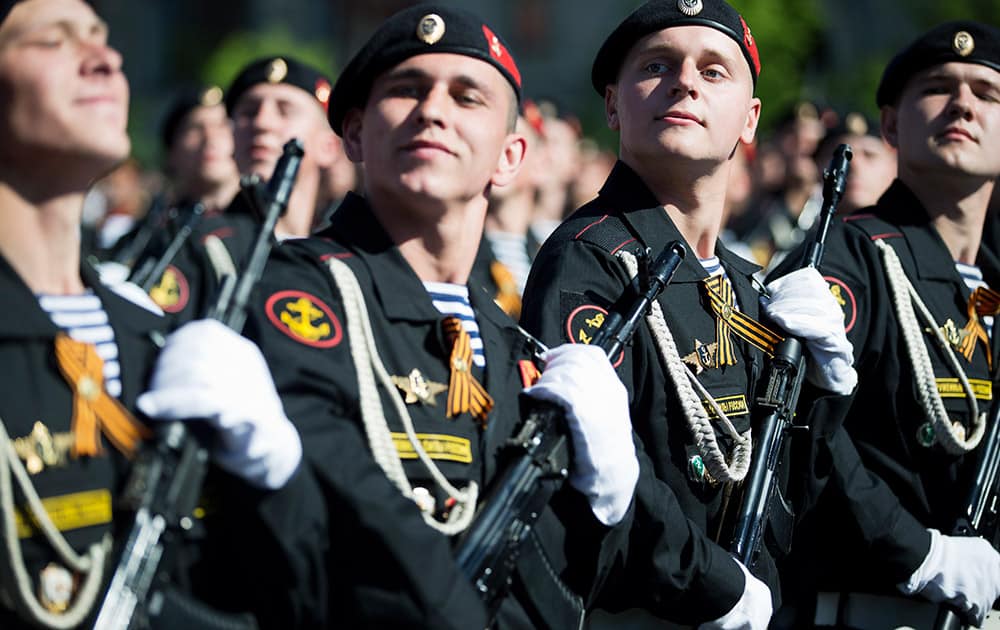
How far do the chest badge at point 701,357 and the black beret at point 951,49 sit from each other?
5.48 feet

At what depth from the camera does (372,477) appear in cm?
294

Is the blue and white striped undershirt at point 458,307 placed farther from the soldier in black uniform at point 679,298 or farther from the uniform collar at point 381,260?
the soldier in black uniform at point 679,298

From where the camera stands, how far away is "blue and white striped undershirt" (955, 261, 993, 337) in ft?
16.0

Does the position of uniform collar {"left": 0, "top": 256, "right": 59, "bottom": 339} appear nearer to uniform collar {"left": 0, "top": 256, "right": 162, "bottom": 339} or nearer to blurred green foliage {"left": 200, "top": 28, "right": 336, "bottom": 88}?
uniform collar {"left": 0, "top": 256, "right": 162, "bottom": 339}

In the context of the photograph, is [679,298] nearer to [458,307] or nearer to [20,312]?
[458,307]

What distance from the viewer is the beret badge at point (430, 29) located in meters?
3.39

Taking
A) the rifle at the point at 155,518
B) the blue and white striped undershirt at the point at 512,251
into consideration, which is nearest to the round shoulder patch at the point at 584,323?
the rifle at the point at 155,518

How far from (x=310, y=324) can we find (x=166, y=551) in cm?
64

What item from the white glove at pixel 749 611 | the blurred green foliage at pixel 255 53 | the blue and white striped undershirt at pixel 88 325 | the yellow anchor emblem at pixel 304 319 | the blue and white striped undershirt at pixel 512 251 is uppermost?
the yellow anchor emblem at pixel 304 319

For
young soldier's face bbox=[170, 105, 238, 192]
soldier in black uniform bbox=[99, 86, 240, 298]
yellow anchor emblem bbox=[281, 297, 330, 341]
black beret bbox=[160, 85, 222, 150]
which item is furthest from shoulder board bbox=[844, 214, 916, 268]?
black beret bbox=[160, 85, 222, 150]

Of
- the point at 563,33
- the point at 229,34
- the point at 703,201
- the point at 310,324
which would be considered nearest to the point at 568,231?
the point at 703,201

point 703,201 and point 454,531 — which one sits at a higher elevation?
point 703,201

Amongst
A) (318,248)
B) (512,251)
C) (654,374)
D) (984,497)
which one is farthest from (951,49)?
(512,251)

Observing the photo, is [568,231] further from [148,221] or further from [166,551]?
[148,221]
